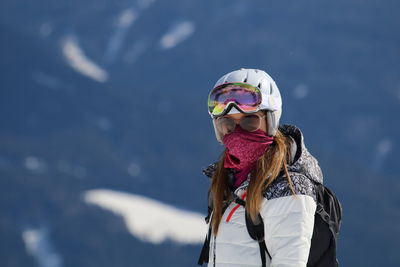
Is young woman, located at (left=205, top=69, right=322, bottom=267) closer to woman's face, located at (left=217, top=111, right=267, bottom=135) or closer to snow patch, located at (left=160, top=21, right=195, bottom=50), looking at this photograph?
woman's face, located at (left=217, top=111, right=267, bottom=135)

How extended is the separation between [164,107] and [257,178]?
1509 cm

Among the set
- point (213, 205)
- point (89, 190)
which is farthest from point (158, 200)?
point (213, 205)

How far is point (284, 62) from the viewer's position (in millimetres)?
15344

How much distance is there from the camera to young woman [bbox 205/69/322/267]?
1.47 meters

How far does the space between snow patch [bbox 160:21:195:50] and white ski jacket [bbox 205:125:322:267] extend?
14958mm

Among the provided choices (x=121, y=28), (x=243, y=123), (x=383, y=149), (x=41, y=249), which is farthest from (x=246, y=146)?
(x=121, y=28)

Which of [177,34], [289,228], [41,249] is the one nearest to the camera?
[289,228]

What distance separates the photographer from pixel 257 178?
1.57 metres

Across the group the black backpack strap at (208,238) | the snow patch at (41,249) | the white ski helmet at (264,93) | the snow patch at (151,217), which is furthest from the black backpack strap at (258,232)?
the snow patch at (41,249)

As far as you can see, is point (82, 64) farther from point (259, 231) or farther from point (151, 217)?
point (259, 231)

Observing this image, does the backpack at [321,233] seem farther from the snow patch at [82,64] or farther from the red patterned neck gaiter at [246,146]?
the snow patch at [82,64]

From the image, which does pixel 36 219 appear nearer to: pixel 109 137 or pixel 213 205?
pixel 109 137

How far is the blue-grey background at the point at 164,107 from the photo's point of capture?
14.6m

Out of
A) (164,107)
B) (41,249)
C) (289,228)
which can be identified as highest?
(164,107)
